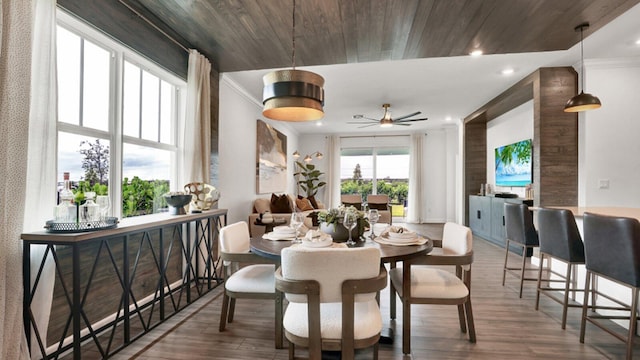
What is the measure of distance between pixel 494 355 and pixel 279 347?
1476mm

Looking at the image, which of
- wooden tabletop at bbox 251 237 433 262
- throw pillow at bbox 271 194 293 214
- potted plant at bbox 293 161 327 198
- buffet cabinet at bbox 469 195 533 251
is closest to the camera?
wooden tabletop at bbox 251 237 433 262

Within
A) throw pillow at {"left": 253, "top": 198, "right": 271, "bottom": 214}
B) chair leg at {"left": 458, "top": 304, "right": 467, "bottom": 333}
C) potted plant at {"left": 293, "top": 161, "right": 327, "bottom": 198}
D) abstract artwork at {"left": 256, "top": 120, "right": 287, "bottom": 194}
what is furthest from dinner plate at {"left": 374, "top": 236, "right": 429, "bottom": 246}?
potted plant at {"left": 293, "top": 161, "right": 327, "bottom": 198}

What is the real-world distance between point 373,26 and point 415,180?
21.0 feet

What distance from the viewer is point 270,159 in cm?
641

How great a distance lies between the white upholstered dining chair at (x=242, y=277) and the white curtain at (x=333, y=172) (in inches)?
255

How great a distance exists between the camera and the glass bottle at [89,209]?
6.12 feet

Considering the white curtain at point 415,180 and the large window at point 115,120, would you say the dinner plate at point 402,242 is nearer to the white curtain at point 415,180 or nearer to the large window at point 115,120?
the large window at point 115,120

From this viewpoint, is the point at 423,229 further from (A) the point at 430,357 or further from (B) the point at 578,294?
(A) the point at 430,357

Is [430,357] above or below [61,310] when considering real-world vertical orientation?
below

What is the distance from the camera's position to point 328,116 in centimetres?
692

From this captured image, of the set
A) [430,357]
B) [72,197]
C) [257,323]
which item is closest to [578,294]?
[430,357]

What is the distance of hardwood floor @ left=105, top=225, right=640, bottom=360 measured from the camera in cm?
203

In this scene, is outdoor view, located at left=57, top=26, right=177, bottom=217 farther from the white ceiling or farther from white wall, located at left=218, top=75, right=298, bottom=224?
the white ceiling

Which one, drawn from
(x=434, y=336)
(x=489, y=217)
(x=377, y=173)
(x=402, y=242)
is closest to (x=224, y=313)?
(x=402, y=242)
